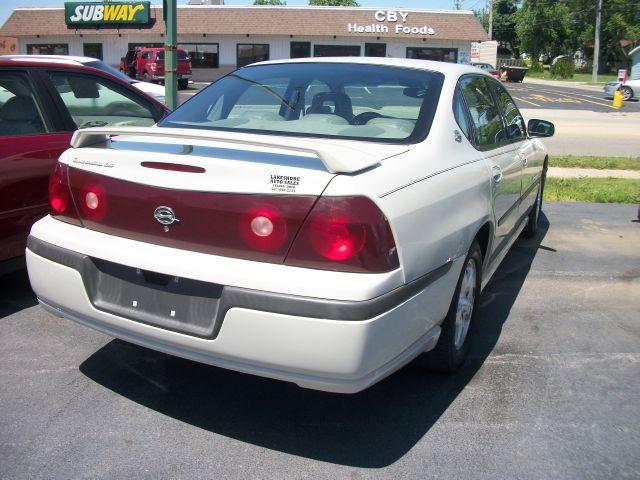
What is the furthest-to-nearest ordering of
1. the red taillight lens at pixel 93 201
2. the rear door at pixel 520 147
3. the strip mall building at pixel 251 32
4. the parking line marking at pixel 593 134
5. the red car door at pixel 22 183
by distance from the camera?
the strip mall building at pixel 251 32 < the parking line marking at pixel 593 134 < the rear door at pixel 520 147 < the red car door at pixel 22 183 < the red taillight lens at pixel 93 201

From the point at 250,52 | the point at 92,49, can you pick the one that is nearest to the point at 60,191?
the point at 250,52

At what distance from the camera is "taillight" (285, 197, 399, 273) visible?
2.46 meters

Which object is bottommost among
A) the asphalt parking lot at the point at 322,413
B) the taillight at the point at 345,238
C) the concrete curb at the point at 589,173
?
the asphalt parking lot at the point at 322,413

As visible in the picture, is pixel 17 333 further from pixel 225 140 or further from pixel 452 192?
pixel 452 192

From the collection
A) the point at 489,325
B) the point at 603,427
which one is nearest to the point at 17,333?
the point at 489,325

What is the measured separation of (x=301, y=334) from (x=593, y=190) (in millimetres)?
7467

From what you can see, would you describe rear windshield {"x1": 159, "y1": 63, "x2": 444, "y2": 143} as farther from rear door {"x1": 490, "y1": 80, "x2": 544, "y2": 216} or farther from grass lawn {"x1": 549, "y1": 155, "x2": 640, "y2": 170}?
grass lawn {"x1": 549, "y1": 155, "x2": 640, "y2": 170}

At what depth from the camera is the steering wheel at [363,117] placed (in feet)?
11.7

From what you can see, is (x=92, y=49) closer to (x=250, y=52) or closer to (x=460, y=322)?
(x=250, y=52)

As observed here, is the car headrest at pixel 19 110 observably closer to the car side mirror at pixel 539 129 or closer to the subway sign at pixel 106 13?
the car side mirror at pixel 539 129

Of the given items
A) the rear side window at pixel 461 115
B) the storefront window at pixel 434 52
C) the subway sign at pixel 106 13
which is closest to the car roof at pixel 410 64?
the rear side window at pixel 461 115

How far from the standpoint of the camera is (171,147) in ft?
9.39

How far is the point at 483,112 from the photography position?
163 inches

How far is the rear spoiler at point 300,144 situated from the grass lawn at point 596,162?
8648 millimetres
